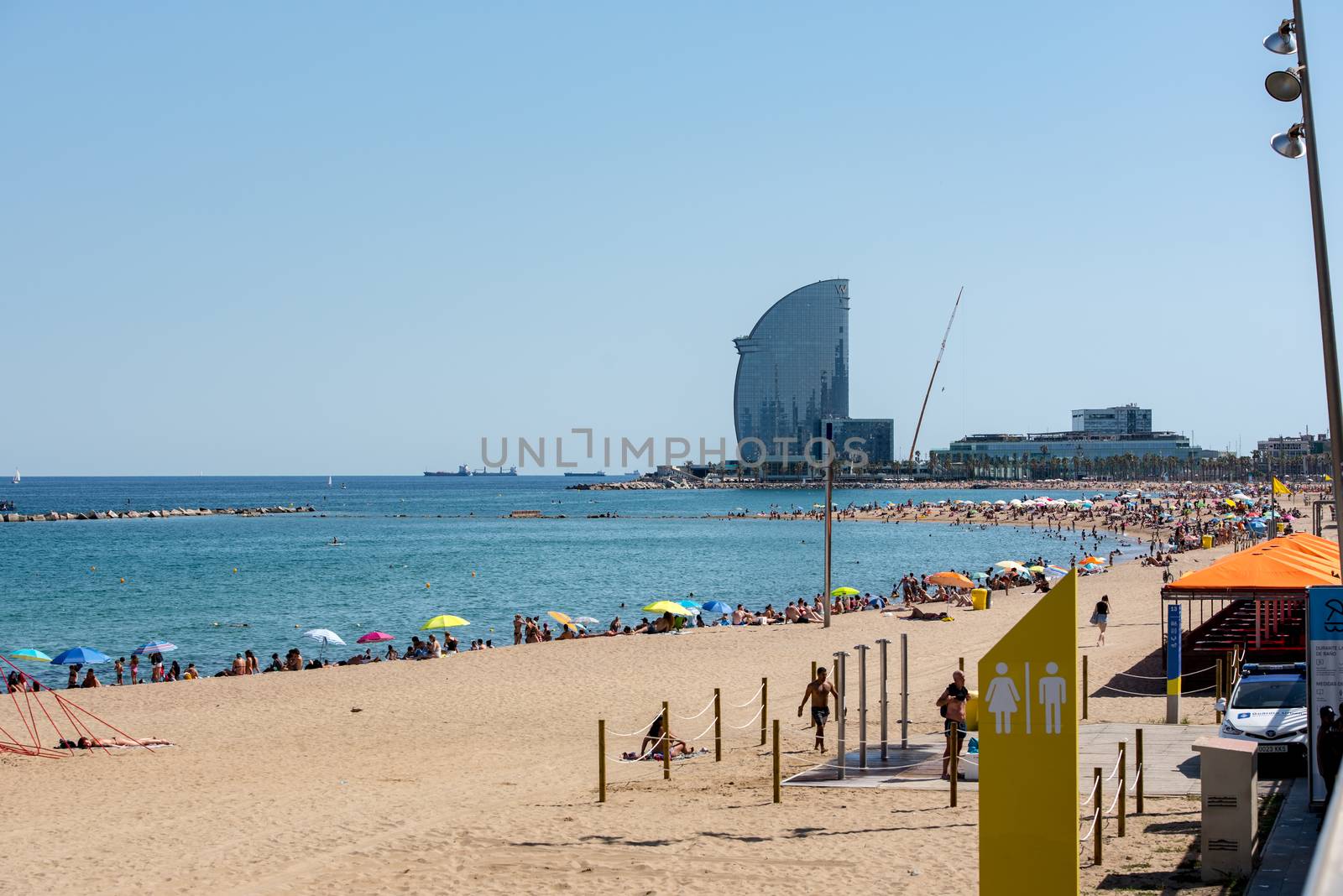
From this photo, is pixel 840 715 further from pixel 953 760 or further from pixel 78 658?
pixel 78 658

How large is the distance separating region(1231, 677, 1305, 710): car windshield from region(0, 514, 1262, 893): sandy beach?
3.17 meters

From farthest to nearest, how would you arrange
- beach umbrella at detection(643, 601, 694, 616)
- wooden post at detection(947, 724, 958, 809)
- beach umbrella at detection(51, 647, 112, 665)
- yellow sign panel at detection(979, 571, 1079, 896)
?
1. beach umbrella at detection(643, 601, 694, 616)
2. beach umbrella at detection(51, 647, 112, 665)
3. wooden post at detection(947, 724, 958, 809)
4. yellow sign panel at detection(979, 571, 1079, 896)

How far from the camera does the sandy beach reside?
9.73m

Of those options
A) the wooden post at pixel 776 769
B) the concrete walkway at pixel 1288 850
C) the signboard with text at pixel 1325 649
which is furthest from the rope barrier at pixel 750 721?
the signboard with text at pixel 1325 649

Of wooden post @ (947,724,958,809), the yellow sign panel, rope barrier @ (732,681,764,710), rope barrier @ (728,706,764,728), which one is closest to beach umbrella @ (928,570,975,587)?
rope barrier @ (732,681,764,710)

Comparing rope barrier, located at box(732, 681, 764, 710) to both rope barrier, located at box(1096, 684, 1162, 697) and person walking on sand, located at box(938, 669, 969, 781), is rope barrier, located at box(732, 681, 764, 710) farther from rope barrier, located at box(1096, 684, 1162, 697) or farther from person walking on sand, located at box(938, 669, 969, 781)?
rope barrier, located at box(1096, 684, 1162, 697)

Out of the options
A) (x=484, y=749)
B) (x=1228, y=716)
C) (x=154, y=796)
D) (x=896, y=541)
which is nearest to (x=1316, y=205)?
(x=1228, y=716)

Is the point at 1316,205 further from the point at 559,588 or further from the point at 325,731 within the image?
the point at 559,588

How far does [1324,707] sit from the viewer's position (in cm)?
897

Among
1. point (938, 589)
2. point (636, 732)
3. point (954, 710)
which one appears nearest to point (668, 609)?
point (938, 589)

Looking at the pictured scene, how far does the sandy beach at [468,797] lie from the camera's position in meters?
9.73

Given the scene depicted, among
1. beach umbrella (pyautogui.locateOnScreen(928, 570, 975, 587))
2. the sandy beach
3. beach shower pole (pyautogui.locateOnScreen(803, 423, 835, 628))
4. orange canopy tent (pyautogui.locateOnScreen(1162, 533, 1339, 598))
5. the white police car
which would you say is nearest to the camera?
the sandy beach

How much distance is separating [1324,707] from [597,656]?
743 inches

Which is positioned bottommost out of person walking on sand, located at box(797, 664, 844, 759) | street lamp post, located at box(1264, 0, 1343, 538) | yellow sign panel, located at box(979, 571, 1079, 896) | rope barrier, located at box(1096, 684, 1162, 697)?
rope barrier, located at box(1096, 684, 1162, 697)
